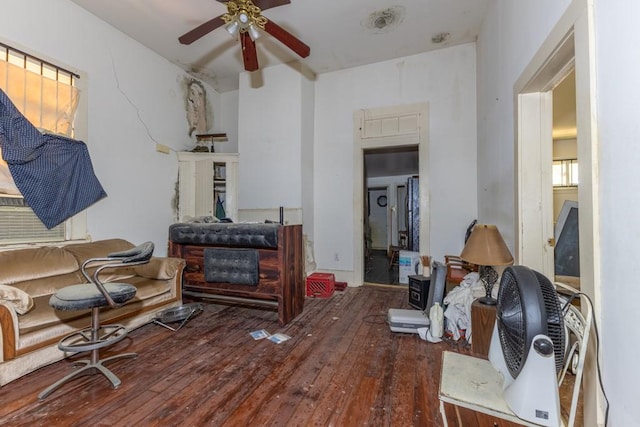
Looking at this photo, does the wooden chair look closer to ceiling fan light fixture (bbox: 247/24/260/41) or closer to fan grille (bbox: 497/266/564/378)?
fan grille (bbox: 497/266/564/378)

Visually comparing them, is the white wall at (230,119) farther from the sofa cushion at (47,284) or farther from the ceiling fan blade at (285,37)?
the sofa cushion at (47,284)

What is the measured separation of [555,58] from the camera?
158cm

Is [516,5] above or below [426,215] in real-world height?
above

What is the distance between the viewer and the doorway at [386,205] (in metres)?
6.46

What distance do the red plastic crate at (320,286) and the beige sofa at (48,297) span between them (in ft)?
5.06

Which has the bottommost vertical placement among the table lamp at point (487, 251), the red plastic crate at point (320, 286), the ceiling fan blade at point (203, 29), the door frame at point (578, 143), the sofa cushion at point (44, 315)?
the red plastic crate at point (320, 286)

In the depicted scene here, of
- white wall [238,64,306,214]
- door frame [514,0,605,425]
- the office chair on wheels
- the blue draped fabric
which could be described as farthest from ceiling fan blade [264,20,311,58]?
the blue draped fabric

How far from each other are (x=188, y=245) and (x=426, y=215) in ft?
10.3

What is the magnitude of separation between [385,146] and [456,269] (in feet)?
6.47

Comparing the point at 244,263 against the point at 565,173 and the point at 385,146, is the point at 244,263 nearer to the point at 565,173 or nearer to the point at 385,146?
the point at 385,146

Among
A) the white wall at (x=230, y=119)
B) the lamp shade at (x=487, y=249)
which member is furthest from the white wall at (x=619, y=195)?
the white wall at (x=230, y=119)

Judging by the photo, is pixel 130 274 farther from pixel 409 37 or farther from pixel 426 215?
pixel 409 37

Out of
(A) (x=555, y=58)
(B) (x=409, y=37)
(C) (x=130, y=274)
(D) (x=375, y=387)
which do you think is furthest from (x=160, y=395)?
(B) (x=409, y=37)

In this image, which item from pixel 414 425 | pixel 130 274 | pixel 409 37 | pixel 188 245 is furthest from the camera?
pixel 409 37
